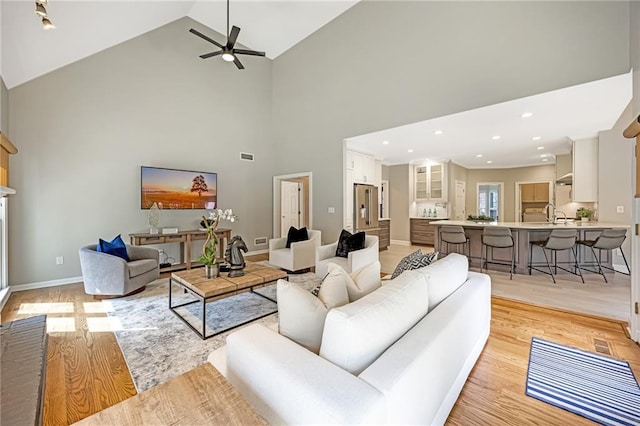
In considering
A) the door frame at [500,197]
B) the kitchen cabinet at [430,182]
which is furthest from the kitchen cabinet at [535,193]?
the kitchen cabinet at [430,182]

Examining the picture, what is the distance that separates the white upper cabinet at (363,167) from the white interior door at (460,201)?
3269mm

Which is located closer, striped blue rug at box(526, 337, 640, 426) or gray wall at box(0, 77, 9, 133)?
striped blue rug at box(526, 337, 640, 426)

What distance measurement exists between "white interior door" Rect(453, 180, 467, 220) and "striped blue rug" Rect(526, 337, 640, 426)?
20.6 feet

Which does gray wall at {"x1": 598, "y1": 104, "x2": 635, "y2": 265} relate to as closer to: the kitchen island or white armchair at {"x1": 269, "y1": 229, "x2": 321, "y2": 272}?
the kitchen island

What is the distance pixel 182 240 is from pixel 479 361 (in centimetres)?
471

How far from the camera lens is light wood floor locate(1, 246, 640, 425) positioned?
63.0 inches

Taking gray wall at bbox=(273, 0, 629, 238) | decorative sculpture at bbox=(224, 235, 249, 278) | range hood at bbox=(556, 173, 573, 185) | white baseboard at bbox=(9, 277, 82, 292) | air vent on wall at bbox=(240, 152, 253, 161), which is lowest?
white baseboard at bbox=(9, 277, 82, 292)

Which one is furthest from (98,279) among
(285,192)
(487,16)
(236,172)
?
(487,16)

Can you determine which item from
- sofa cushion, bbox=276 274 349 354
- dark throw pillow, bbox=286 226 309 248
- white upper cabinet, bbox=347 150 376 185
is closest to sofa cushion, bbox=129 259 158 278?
dark throw pillow, bbox=286 226 309 248

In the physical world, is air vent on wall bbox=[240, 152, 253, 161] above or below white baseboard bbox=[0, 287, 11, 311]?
above

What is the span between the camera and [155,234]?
4.61 meters

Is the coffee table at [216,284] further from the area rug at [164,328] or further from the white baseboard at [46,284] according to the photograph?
the white baseboard at [46,284]

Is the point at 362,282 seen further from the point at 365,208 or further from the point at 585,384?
the point at 365,208

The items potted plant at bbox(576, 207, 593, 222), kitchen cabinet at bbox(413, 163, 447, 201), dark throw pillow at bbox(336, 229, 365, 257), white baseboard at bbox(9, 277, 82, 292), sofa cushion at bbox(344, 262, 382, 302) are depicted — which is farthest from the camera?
kitchen cabinet at bbox(413, 163, 447, 201)
